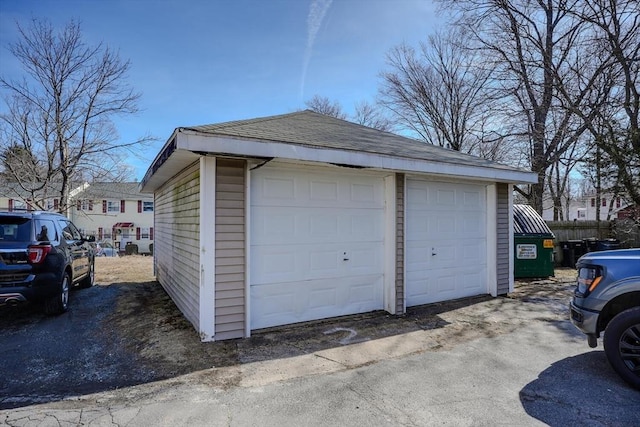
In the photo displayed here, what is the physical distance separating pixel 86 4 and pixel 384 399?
437 inches

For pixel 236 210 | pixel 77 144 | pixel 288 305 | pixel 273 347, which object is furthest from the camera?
pixel 77 144

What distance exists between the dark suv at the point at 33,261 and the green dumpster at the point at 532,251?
974 centimetres

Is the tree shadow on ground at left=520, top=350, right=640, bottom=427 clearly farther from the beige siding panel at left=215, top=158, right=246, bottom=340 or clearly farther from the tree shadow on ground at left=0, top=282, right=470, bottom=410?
the beige siding panel at left=215, top=158, right=246, bottom=340

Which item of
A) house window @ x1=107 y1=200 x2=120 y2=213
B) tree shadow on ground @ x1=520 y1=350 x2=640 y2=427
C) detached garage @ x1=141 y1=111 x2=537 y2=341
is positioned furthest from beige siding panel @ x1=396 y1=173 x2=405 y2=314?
house window @ x1=107 y1=200 x2=120 y2=213

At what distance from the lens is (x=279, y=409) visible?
9.54 ft

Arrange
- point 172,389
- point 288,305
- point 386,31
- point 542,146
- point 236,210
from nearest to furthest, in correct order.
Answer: point 172,389 → point 236,210 → point 288,305 → point 386,31 → point 542,146

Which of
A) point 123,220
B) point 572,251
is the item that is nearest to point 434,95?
point 572,251

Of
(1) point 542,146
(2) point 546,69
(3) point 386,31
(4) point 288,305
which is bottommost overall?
(4) point 288,305

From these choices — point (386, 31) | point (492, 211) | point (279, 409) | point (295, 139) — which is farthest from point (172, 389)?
point (386, 31)

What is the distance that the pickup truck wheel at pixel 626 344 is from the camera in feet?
10.5

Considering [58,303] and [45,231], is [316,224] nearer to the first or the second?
[45,231]

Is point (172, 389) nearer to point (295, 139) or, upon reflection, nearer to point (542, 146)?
point (295, 139)

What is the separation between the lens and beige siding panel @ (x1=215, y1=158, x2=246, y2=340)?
4.52 metres

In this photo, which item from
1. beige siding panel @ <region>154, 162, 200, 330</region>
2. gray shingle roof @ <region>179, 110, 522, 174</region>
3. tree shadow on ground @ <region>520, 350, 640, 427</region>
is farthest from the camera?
beige siding panel @ <region>154, 162, 200, 330</region>
